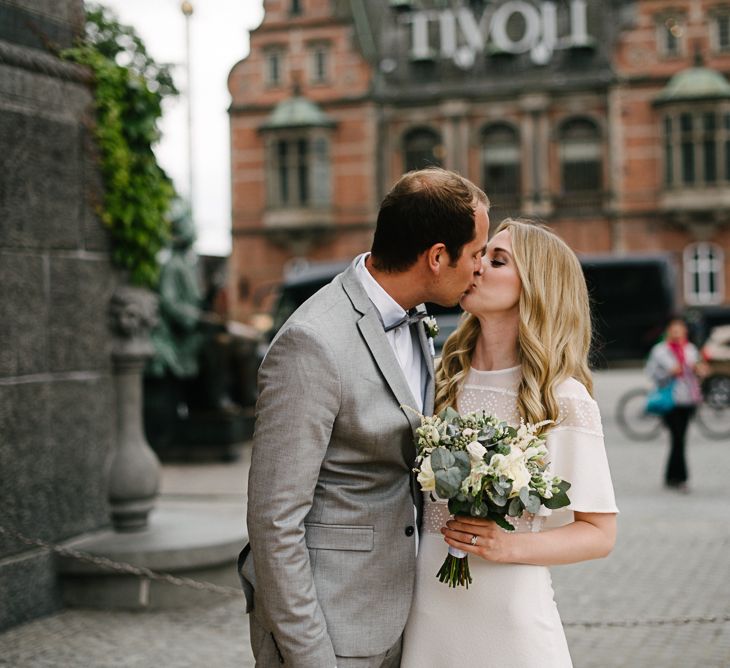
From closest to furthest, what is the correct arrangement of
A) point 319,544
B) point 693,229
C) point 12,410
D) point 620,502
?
point 319,544
point 12,410
point 620,502
point 693,229

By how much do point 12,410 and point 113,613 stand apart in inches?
49.0

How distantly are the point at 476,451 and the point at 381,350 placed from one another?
0.36 m

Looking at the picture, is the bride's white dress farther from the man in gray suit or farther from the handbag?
the handbag

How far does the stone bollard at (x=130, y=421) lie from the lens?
5.96 meters

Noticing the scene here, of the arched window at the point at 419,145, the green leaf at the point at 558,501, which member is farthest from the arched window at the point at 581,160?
the green leaf at the point at 558,501

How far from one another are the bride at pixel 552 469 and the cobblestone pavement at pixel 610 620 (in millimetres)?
2328

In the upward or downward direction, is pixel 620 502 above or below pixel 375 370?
below

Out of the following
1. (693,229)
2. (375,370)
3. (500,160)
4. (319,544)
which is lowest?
(319,544)

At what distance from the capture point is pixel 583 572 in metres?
6.77

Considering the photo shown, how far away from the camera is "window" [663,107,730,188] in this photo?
117 feet

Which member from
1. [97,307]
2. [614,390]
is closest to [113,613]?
[97,307]

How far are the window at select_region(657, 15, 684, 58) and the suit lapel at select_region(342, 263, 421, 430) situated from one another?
37139 mm

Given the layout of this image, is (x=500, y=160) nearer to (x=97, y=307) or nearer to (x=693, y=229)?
(x=693, y=229)

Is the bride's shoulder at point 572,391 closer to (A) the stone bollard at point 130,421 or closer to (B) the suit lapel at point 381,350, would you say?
(B) the suit lapel at point 381,350
